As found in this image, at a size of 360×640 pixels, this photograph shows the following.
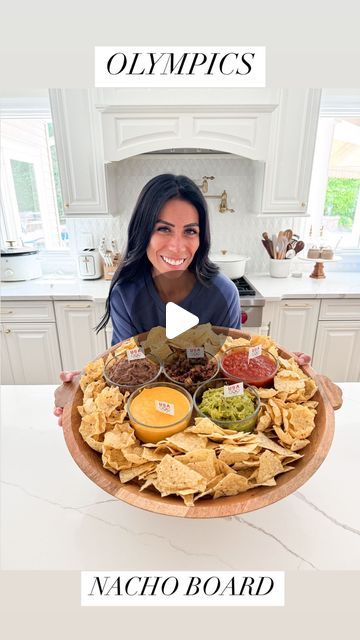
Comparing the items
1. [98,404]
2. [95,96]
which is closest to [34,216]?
[95,96]

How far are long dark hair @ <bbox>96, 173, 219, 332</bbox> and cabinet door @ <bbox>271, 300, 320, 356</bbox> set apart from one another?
104 cm

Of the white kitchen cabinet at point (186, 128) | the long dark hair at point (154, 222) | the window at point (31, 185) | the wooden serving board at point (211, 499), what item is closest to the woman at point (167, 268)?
the long dark hair at point (154, 222)

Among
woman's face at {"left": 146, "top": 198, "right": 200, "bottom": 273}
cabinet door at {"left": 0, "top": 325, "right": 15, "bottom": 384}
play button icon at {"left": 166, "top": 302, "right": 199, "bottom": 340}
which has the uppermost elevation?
woman's face at {"left": 146, "top": 198, "right": 200, "bottom": 273}

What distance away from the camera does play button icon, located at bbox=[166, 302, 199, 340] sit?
1097mm

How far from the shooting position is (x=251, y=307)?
218cm

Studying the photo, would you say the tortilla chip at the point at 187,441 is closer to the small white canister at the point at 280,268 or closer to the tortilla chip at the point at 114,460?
the tortilla chip at the point at 114,460

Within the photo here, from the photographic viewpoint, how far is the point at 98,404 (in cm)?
82

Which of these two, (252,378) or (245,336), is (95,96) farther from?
(252,378)

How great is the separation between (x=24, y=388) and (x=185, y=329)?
24.0 inches

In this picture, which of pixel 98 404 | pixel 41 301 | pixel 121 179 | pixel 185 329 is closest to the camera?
pixel 98 404

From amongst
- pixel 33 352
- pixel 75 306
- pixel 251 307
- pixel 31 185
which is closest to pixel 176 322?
pixel 251 307

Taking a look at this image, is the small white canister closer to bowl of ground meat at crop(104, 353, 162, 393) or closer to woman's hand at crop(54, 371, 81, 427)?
bowl of ground meat at crop(104, 353, 162, 393)

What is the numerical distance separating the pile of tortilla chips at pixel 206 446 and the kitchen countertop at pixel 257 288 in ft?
4.64

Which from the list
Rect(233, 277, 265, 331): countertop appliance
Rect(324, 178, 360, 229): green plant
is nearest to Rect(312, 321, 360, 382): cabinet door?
Rect(233, 277, 265, 331): countertop appliance
